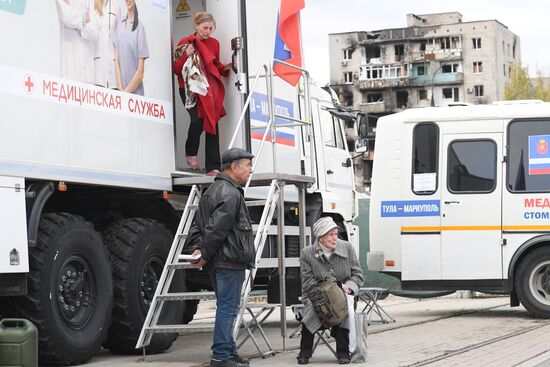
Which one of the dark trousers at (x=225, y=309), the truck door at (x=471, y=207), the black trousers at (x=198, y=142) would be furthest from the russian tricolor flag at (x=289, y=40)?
the dark trousers at (x=225, y=309)

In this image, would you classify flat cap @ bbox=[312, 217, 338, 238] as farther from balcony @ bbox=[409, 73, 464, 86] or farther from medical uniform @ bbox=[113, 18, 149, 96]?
balcony @ bbox=[409, 73, 464, 86]

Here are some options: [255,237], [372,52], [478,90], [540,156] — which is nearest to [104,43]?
[255,237]

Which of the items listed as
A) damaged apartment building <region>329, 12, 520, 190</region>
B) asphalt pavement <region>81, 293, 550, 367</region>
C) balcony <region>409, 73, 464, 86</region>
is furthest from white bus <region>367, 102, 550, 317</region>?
balcony <region>409, 73, 464, 86</region>

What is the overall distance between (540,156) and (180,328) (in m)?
7.48

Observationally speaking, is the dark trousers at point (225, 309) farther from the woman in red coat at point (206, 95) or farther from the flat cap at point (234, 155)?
the woman in red coat at point (206, 95)

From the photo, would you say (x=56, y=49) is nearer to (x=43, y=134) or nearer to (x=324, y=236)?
(x=43, y=134)

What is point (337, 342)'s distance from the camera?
443 inches

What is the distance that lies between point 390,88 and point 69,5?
109 meters

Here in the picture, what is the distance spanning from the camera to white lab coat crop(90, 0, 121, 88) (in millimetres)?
11148

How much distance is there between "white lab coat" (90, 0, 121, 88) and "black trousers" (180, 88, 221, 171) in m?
1.36

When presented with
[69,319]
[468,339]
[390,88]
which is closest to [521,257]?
[468,339]

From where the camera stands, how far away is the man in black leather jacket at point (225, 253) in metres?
10.2

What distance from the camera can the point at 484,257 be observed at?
16859 mm

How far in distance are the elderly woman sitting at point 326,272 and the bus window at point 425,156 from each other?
5.96 meters
